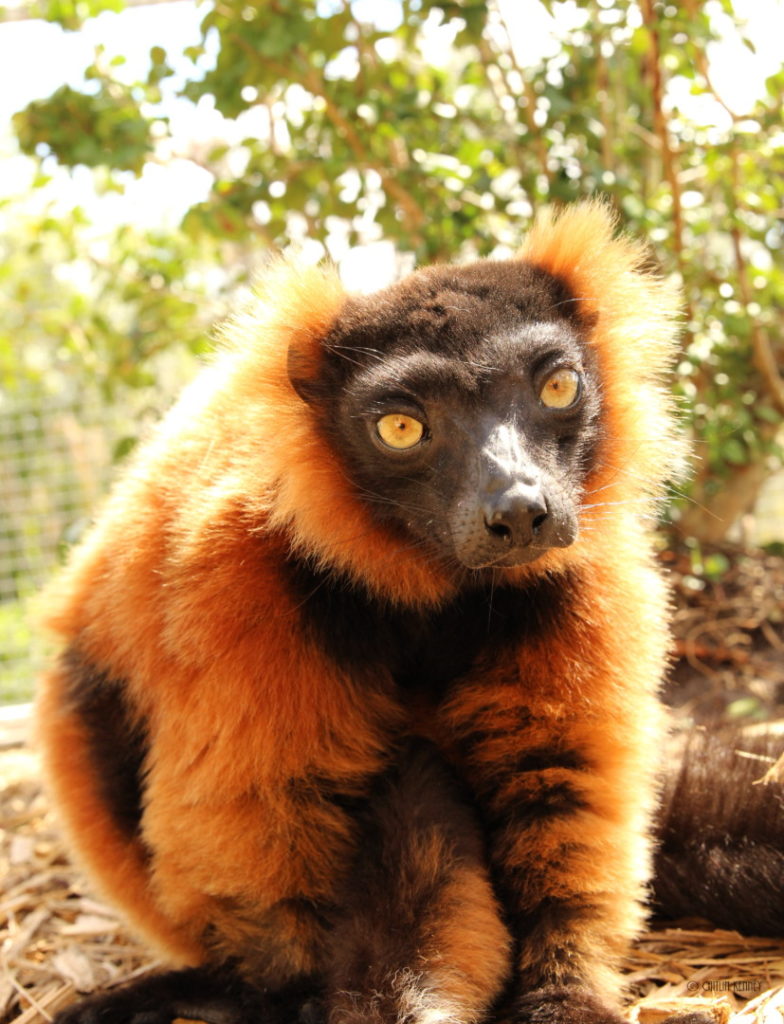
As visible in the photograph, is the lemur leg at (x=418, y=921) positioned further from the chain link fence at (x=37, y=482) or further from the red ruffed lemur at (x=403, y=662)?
the chain link fence at (x=37, y=482)

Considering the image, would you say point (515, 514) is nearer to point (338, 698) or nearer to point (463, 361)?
point (463, 361)

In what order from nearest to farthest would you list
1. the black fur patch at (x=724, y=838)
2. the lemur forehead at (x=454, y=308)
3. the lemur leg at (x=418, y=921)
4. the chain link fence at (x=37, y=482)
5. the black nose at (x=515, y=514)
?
the black nose at (x=515, y=514) → the lemur leg at (x=418, y=921) → the lemur forehead at (x=454, y=308) → the black fur patch at (x=724, y=838) → the chain link fence at (x=37, y=482)

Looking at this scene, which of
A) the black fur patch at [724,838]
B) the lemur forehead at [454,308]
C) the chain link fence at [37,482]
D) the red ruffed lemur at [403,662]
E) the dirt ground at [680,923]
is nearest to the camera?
the red ruffed lemur at [403,662]

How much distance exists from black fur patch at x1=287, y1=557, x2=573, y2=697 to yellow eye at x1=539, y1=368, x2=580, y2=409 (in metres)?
0.53

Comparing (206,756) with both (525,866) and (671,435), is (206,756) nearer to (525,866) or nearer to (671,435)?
(525,866)

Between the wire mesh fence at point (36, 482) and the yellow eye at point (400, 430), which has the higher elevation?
the yellow eye at point (400, 430)

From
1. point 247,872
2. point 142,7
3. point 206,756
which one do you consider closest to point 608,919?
point 247,872

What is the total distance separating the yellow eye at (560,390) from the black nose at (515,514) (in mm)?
439

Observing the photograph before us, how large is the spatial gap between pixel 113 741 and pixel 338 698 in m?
0.91

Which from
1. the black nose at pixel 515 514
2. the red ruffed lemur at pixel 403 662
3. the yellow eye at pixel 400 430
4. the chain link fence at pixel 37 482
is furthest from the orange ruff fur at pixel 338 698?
the chain link fence at pixel 37 482

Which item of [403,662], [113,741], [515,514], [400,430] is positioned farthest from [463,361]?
[113,741]

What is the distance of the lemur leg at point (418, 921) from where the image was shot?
2.63 metres

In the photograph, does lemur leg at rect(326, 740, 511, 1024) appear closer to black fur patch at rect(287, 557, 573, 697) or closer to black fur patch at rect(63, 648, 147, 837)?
black fur patch at rect(287, 557, 573, 697)

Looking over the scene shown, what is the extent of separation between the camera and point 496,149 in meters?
5.69
